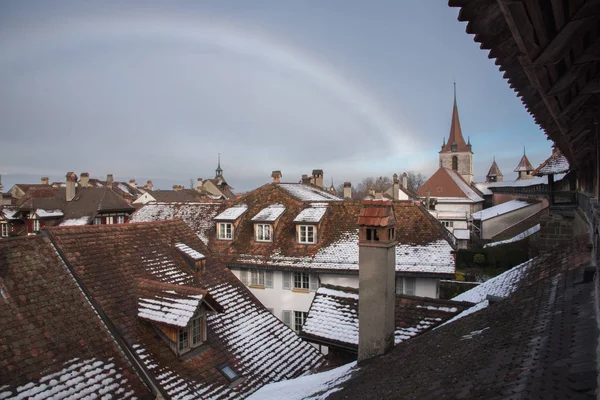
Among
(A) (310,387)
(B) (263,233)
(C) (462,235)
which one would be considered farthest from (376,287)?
(C) (462,235)

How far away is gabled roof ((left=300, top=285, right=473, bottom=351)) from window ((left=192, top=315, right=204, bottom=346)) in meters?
2.58

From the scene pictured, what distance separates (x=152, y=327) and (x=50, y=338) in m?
2.17

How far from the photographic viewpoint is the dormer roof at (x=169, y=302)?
29.8ft

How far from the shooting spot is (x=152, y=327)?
9594 mm

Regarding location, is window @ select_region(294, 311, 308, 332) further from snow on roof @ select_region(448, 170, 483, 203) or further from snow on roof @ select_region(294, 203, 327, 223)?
snow on roof @ select_region(448, 170, 483, 203)

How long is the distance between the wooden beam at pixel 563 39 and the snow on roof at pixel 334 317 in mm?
7431

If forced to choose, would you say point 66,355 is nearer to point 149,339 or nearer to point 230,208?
point 149,339

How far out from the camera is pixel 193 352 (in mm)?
9609

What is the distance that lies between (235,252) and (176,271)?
8.61 metres

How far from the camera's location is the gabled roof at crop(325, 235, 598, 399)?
299cm

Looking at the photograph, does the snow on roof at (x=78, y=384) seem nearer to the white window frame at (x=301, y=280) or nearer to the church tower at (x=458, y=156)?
the white window frame at (x=301, y=280)

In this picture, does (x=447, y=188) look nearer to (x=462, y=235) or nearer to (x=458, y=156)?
(x=462, y=235)

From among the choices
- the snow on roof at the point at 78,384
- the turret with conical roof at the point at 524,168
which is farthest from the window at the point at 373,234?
the turret with conical roof at the point at 524,168

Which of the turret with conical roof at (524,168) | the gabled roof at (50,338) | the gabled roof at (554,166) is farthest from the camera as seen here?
the turret with conical roof at (524,168)
